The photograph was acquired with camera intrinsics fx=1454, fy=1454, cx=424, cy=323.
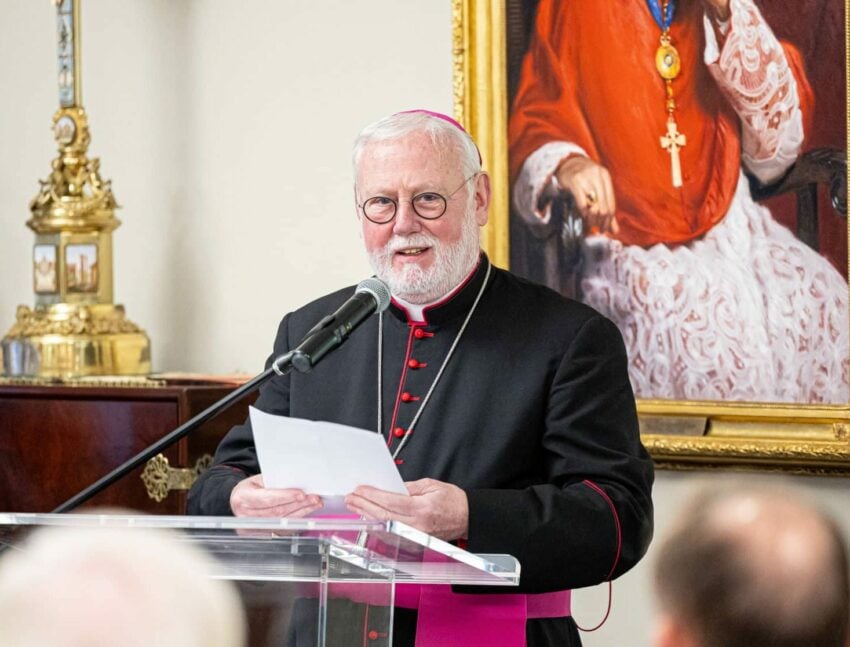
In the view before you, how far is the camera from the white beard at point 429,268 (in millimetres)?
2766

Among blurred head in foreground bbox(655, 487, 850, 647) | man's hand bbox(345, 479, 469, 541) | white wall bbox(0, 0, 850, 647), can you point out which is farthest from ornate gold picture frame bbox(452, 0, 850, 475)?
blurred head in foreground bbox(655, 487, 850, 647)

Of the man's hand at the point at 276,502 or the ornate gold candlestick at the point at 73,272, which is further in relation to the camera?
the ornate gold candlestick at the point at 73,272

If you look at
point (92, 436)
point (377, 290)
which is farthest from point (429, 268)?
point (92, 436)

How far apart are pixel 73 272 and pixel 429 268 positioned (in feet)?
6.72

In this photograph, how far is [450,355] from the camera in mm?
2883

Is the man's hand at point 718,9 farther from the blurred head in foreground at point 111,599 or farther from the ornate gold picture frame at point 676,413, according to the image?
the blurred head in foreground at point 111,599

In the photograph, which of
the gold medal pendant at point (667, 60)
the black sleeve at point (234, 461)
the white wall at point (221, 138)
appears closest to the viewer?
the black sleeve at point (234, 461)

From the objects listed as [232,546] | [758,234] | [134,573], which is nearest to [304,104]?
[758,234]

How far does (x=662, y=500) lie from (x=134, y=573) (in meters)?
3.12

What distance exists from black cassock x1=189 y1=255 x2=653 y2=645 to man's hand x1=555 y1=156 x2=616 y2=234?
3.75ft

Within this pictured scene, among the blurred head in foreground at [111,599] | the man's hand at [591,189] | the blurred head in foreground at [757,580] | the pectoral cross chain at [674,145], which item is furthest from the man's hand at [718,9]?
the blurred head in foreground at [111,599]

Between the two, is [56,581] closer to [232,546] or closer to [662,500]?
[232,546]

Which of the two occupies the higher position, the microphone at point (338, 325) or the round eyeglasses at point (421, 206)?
the round eyeglasses at point (421, 206)

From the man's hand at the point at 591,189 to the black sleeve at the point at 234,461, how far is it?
4.32ft
